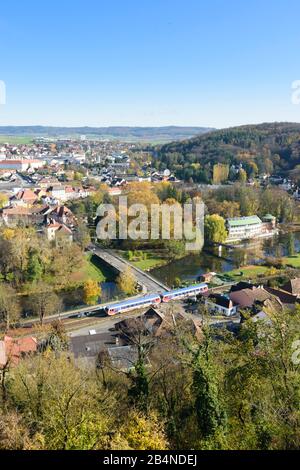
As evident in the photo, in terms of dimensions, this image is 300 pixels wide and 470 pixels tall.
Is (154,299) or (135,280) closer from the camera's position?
(154,299)

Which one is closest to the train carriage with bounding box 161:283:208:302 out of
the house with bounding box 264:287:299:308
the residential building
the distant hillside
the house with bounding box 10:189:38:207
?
the house with bounding box 264:287:299:308

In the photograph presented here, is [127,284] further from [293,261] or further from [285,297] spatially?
[293,261]

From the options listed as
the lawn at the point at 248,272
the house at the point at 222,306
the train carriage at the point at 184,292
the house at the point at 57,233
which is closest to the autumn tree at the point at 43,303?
the train carriage at the point at 184,292

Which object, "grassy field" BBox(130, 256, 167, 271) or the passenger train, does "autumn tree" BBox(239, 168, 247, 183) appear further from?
the passenger train

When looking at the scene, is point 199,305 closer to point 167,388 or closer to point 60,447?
point 167,388

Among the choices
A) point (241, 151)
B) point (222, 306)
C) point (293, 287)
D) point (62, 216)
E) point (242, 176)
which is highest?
point (241, 151)

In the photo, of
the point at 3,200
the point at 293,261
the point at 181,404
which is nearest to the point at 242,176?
the point at 293,261
